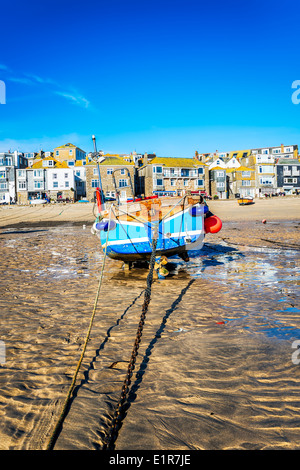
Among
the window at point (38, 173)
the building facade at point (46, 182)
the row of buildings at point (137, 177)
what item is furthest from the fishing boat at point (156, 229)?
the window at point (38, 173)

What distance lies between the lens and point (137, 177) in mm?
78750

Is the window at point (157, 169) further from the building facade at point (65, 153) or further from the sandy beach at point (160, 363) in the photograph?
the sandy beach at point (160, 363)

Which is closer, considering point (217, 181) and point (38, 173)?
point (38, 173)

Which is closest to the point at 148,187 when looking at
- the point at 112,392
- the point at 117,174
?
the point at 117,174

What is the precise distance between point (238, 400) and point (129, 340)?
1.93 meters

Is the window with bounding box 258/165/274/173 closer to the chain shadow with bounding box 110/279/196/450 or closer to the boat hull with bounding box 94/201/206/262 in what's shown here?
the boat hull with bounding box 94/201/206/262

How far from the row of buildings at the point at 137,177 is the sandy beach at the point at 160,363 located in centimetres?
6015

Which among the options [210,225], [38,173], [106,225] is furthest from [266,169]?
[106,225]

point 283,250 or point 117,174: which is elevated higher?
point 117,174

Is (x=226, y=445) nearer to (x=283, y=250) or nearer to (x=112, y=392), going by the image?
(x=112, y=392)

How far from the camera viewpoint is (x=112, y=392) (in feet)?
11.5

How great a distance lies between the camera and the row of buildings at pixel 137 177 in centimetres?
6906

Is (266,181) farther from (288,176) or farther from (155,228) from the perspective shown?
(155,228)

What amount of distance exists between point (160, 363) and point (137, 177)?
76.3 meters
